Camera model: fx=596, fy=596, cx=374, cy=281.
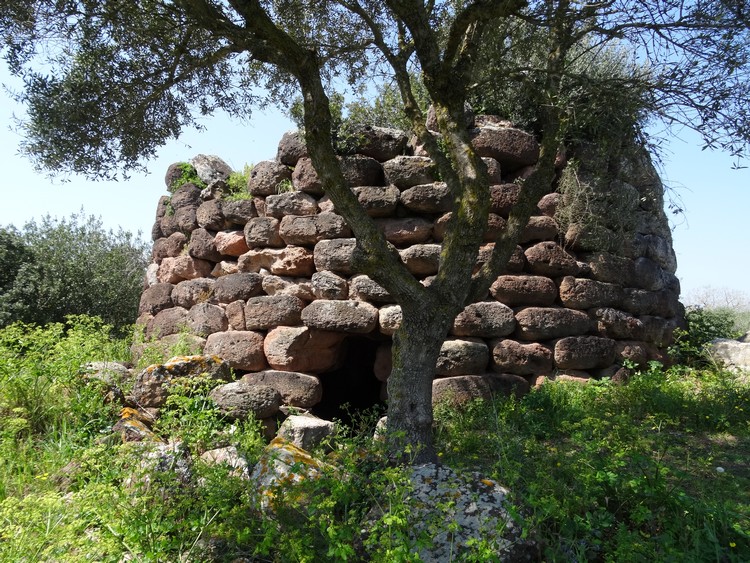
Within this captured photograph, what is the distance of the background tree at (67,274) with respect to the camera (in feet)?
46.5

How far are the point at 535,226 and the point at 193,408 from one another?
14.3 ft

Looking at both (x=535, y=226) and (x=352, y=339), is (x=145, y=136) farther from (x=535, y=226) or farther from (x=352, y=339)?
(x=535, y=226)

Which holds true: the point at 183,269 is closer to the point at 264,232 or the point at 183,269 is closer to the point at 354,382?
the point at 264,232

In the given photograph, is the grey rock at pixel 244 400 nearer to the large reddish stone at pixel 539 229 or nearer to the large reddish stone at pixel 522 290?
the large reddish stone at pixel 522 290

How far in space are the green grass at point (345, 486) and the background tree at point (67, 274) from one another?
9294mm

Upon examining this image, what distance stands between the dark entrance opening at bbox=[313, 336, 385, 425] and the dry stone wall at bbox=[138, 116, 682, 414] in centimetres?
12

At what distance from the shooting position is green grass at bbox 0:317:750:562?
3.22 metres

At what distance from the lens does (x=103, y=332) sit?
6.48m

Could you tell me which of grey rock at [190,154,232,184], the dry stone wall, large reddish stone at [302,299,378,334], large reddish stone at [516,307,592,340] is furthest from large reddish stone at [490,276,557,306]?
grey rock at [190,154,232,184]

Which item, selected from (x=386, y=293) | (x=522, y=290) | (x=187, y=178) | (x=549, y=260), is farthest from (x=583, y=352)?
(x=187, y=178)

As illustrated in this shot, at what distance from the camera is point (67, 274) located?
15156 millimetres

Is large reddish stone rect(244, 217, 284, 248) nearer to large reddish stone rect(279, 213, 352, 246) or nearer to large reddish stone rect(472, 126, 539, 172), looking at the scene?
large reddish stone rect(279, 213, 352, 246)

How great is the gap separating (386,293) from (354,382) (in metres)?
2.26

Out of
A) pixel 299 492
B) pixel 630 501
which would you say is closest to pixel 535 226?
pixel 630 501
